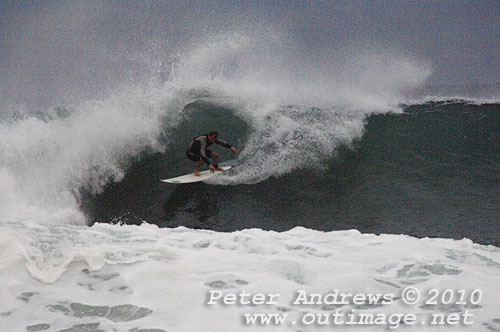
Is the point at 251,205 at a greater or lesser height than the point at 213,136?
lesser

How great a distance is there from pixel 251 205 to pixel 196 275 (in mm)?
5276

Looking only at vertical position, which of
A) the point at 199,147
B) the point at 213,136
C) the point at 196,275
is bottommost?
the point at 196,275

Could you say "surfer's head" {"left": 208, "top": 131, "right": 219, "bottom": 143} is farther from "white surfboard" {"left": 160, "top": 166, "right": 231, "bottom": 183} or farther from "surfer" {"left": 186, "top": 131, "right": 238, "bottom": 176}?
"white surfboard" {"left": 160, "top": 166, "right": 231, "bottom": 183}

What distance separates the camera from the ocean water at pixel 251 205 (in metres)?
4.09

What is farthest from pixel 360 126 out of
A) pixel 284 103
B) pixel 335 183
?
pixel 335 183

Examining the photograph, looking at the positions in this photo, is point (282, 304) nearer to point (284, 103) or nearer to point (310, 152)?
point (310, 152)

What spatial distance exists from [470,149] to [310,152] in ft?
14.5

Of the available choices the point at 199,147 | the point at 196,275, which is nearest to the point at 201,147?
the point at 199,147

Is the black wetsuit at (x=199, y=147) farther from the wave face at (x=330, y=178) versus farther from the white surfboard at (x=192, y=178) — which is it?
the wave face at (x=330, y=178)

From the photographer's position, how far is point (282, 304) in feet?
13.5

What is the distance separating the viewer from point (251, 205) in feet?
32.2

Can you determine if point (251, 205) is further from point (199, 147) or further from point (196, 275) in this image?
point (196, 275)

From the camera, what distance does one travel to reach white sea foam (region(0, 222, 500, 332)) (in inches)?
151

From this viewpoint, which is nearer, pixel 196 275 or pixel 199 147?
pixel 196 275
